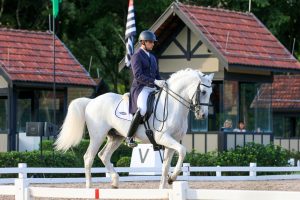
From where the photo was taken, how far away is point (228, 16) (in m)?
37.3

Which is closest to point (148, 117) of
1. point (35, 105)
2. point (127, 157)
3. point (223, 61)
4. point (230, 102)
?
point (127, 157)

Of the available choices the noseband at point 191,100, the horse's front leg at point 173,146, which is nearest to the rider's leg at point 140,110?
the noseband at point 191,100

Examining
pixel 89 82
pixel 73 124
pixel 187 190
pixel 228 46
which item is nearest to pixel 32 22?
pixel 89 82

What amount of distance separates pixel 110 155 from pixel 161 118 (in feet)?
5.20

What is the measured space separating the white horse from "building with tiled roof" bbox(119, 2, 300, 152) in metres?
14.5

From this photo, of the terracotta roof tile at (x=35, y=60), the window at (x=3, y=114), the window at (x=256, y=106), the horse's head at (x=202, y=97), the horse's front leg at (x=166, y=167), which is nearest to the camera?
the horse's head at (x=202, y=97)

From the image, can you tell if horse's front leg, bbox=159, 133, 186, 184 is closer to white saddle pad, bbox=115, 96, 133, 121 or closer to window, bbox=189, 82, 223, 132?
white saddle pad, bbox=115, 96, 133, 121

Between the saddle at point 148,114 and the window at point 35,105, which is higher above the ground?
the saddle at point 148,114

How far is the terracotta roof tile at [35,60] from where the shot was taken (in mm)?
34844

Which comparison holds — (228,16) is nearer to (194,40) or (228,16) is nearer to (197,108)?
(194,40)

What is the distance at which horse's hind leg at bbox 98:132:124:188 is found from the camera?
18672mm

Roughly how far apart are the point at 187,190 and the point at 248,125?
24.8m

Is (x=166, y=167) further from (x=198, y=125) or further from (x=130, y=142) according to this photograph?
(x=198, y=125)

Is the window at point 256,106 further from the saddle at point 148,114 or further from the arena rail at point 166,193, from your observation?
the arena rail at point 166,193
